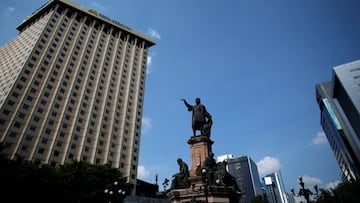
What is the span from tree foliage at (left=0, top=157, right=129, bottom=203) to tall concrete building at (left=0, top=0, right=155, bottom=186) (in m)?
18.5

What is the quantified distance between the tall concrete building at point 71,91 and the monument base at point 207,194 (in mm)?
42526

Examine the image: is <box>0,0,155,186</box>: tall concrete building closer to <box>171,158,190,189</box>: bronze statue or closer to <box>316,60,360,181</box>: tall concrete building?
<box>171,158,190,189</box>: bronze statue

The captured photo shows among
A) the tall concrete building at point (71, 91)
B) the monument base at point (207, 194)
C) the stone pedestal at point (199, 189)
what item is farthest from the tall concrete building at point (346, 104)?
the monument base at point (207, 194)

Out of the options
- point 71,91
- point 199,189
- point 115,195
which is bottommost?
point 199,189

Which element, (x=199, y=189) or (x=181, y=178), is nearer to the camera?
(x=199, y=189)

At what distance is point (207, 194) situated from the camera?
9008mm

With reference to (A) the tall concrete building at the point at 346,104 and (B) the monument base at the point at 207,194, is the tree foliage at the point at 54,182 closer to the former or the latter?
(B) the monument base at the point at 207,194

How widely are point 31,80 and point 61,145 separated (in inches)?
676

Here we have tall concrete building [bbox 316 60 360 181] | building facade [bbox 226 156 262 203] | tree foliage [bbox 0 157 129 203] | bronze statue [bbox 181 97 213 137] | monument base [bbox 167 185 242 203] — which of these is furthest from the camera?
building facade [bbox 226 156 262 203]

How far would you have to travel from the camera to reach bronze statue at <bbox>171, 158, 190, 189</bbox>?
10758 millimetres

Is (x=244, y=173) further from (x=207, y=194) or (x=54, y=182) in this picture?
(x=207, y=194)

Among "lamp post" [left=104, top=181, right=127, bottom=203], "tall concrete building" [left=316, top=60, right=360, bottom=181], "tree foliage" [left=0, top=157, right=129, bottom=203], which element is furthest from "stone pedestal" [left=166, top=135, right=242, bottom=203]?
"tall concrete building" [left=316, top=60, right=360, bottom=181]

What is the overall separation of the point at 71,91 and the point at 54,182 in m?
33.9

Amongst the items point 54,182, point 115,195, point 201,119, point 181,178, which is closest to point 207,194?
point 181,178
